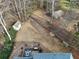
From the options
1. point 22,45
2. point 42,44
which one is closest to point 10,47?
point 22,45

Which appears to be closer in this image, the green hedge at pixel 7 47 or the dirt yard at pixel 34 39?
the dirt yard at pixel 34 39

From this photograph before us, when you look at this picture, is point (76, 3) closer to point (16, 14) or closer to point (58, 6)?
point (58, 6)

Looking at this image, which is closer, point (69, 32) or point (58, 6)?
point (69, 32)

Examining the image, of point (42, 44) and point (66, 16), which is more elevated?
point (66, 16)

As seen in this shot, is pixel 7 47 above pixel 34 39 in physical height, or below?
below

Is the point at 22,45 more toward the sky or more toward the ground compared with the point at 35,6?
more toward the ground

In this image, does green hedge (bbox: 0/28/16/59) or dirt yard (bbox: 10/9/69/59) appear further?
green hedge (bbox: 0/28/16/59)

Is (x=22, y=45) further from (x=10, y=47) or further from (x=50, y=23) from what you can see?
(x=50, y=23)

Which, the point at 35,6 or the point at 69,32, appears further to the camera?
the point at 35,6

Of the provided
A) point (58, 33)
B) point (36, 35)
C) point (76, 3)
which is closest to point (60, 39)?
point (58, 33)
